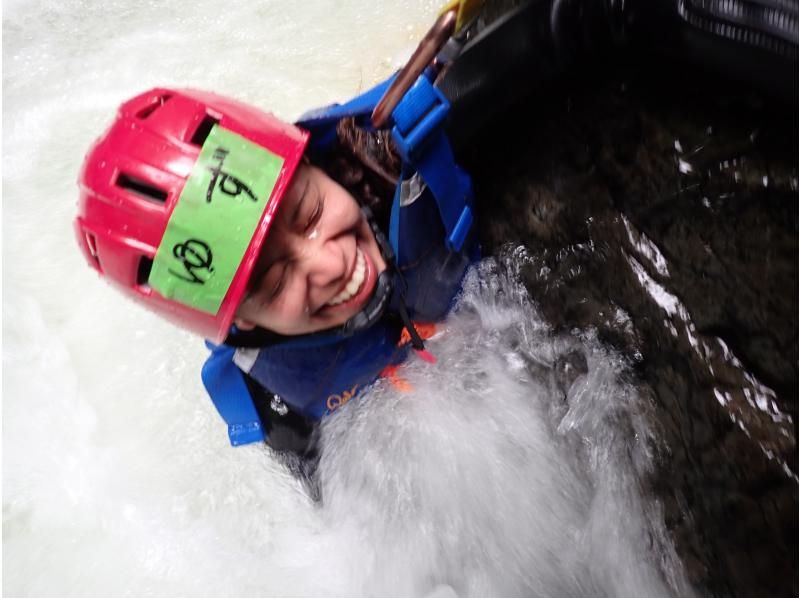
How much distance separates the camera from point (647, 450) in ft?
4.53

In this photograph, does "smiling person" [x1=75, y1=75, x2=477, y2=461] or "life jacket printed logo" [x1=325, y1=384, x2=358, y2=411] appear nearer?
"smiling person" [x1=75, y1=75, x2=477, y2=461]

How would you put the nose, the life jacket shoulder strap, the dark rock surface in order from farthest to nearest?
the life jacket shoulder strap < the nose < the dark rock surface

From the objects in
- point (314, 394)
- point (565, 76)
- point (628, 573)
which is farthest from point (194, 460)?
point (565, 76)

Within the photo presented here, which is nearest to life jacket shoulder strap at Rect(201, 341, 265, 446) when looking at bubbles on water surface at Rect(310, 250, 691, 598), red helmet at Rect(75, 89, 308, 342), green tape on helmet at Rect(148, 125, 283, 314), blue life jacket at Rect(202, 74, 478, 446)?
blue life jacket at Rect(202, 74, 478, 446)

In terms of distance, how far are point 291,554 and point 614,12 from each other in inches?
84.1

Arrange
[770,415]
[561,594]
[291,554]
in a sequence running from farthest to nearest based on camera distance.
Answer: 1. [291,554]
2. [561,594]
3. [770,415]

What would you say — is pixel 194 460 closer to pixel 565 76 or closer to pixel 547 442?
pixel 547 442

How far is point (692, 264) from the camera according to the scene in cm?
115

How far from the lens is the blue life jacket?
1352 millimetres

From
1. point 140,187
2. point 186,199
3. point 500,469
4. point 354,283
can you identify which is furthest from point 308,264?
point 500,469

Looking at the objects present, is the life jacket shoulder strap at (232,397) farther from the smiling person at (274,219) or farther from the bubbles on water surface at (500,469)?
the bubbles on water surface at (500,469)

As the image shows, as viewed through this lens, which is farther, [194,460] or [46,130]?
[46,130]

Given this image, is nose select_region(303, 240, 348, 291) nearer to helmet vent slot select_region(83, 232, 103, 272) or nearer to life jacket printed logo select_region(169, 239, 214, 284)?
life jacket printed logo select_region(169, 239, 214, 284)

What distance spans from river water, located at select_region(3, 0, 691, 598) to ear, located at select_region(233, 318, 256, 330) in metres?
0.61
